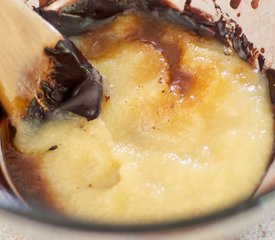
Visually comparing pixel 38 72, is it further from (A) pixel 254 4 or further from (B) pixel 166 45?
(A) pixel 254 4

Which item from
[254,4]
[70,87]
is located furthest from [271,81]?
[70,87]

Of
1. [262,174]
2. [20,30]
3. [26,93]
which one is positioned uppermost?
[20,30]

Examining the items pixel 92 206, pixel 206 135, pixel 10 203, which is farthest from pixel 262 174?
pixel 10 203

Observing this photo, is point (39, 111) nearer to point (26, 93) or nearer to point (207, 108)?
point (26, 93)

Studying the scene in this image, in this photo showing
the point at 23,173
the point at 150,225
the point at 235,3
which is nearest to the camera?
the point at 150,225

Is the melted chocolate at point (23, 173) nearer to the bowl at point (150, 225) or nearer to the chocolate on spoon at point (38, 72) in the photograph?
the chocolate on spoon at point (38, 72)

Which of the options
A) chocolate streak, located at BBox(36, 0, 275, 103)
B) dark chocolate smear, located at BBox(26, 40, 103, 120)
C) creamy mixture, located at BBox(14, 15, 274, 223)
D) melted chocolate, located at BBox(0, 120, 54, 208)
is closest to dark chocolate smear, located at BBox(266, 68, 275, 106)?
creamy mixture, located at BBox(14, 15, 274, 223)

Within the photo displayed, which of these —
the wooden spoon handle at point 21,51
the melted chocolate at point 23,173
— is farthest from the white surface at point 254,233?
the wooden spoon handle at point 21,51
